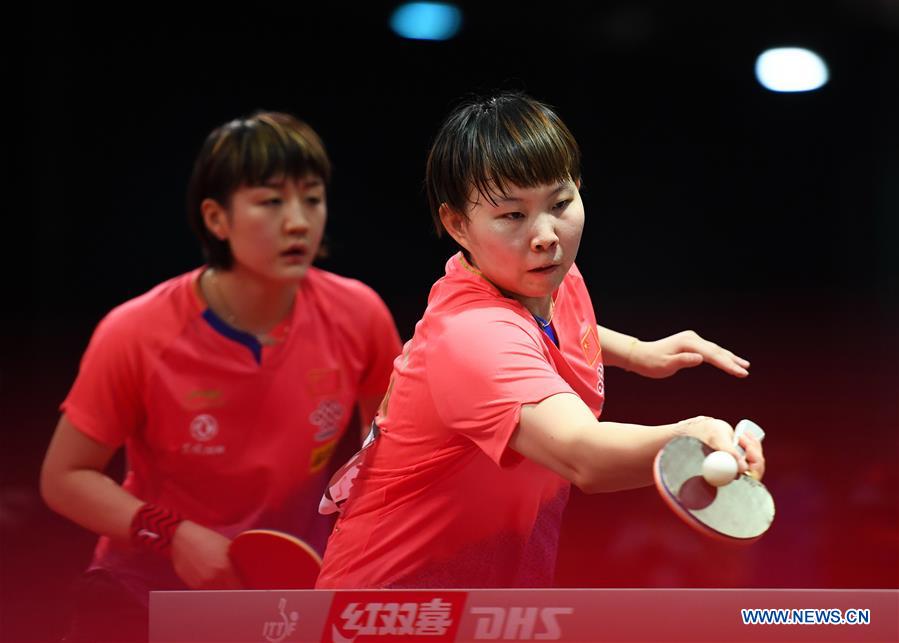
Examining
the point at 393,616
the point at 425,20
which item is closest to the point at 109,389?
the point at 393,616

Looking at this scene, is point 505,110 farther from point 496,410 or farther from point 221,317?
point 221,317

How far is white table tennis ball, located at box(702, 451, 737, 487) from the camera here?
126 centimetres

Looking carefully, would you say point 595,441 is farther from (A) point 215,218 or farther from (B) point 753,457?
(A) point 215,218

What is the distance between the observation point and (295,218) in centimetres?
204

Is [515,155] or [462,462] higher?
[515,155]

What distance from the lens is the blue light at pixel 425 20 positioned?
238 centimetres

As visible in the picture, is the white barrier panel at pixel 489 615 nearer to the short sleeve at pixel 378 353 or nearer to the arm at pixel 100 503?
the arm at pixel 100 503

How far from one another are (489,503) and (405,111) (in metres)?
0.86

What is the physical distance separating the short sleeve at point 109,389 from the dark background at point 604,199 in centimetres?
40

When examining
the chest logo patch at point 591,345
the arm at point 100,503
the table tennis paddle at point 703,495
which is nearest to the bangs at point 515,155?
the chest logo patch at point 591,345

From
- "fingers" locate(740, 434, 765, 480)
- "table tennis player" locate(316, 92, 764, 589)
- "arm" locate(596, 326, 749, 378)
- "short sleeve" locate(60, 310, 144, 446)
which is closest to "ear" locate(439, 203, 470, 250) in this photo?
"table tennis player" locate(316, 92, 764, 589)

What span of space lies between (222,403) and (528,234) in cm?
82

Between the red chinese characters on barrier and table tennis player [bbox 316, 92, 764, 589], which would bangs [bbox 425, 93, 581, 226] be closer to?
table tennis player [bbox 316, 92, 764, 589]

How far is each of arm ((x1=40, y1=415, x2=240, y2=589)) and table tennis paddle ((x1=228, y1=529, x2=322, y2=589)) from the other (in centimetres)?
4
